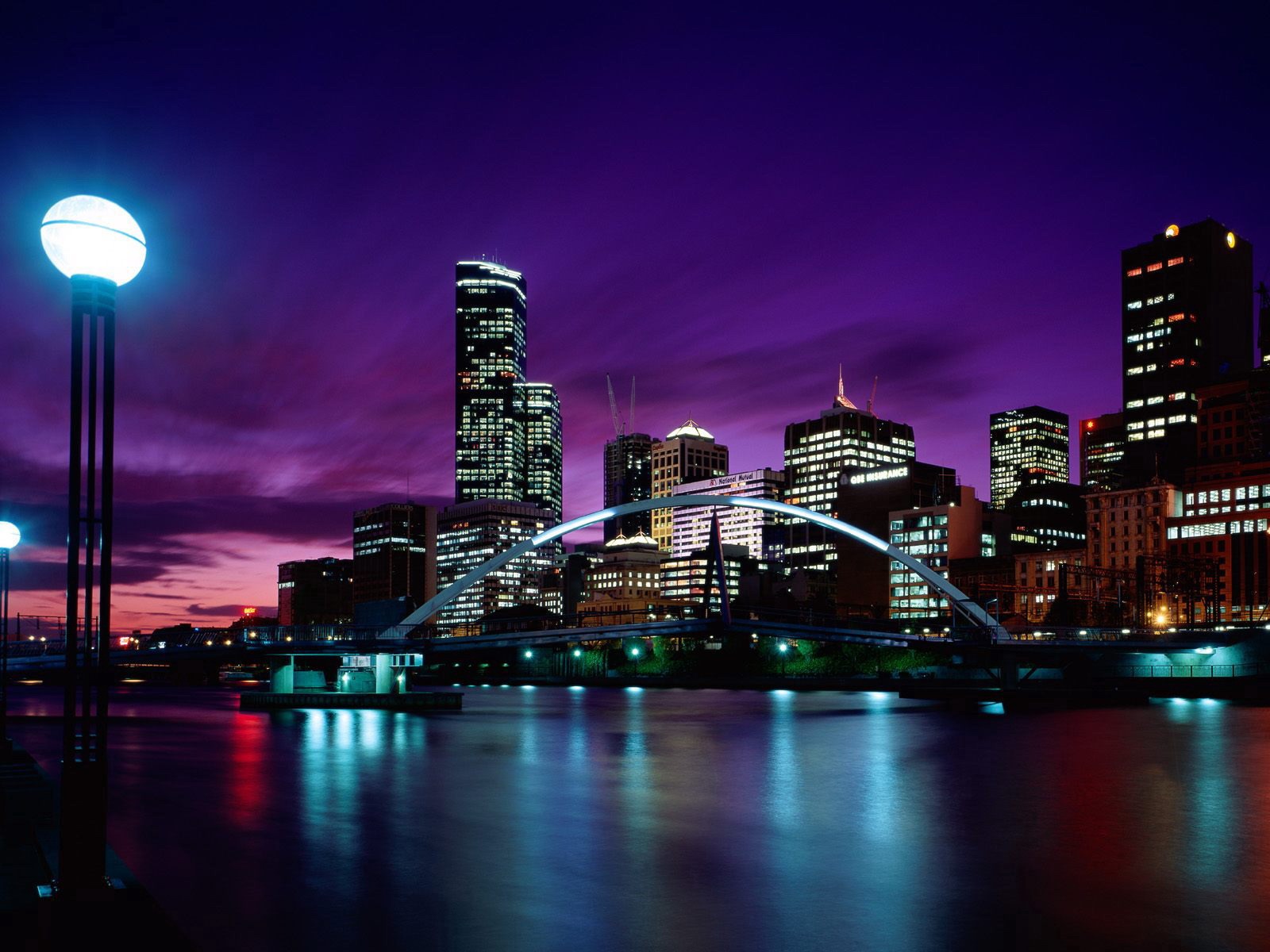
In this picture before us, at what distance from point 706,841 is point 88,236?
51.5 ft

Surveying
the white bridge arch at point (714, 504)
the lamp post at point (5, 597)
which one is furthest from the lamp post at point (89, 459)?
the white bridge arch at point (714, 504)

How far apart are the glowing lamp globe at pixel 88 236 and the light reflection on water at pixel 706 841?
310 inches

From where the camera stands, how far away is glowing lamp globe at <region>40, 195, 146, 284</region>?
469 inches

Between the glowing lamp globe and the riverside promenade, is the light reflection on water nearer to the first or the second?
the riverside promenade

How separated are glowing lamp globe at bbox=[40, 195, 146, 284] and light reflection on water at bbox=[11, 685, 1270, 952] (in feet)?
25.8

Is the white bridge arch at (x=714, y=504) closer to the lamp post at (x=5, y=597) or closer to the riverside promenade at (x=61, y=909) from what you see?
the lamp post at (x=5, y=597)

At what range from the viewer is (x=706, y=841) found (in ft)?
75.2

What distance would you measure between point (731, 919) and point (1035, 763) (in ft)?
91.7

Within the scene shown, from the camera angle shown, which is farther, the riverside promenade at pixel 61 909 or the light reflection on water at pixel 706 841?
the light reflection on water at pixel 706 841

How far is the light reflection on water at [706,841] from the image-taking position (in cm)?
1532

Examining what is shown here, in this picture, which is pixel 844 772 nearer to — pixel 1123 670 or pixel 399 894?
pixel 399 894

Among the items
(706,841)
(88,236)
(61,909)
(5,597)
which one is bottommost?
(706,841)

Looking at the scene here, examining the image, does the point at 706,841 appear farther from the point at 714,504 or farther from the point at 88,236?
the point at 714,504

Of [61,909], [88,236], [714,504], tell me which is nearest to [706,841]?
[61,909]
